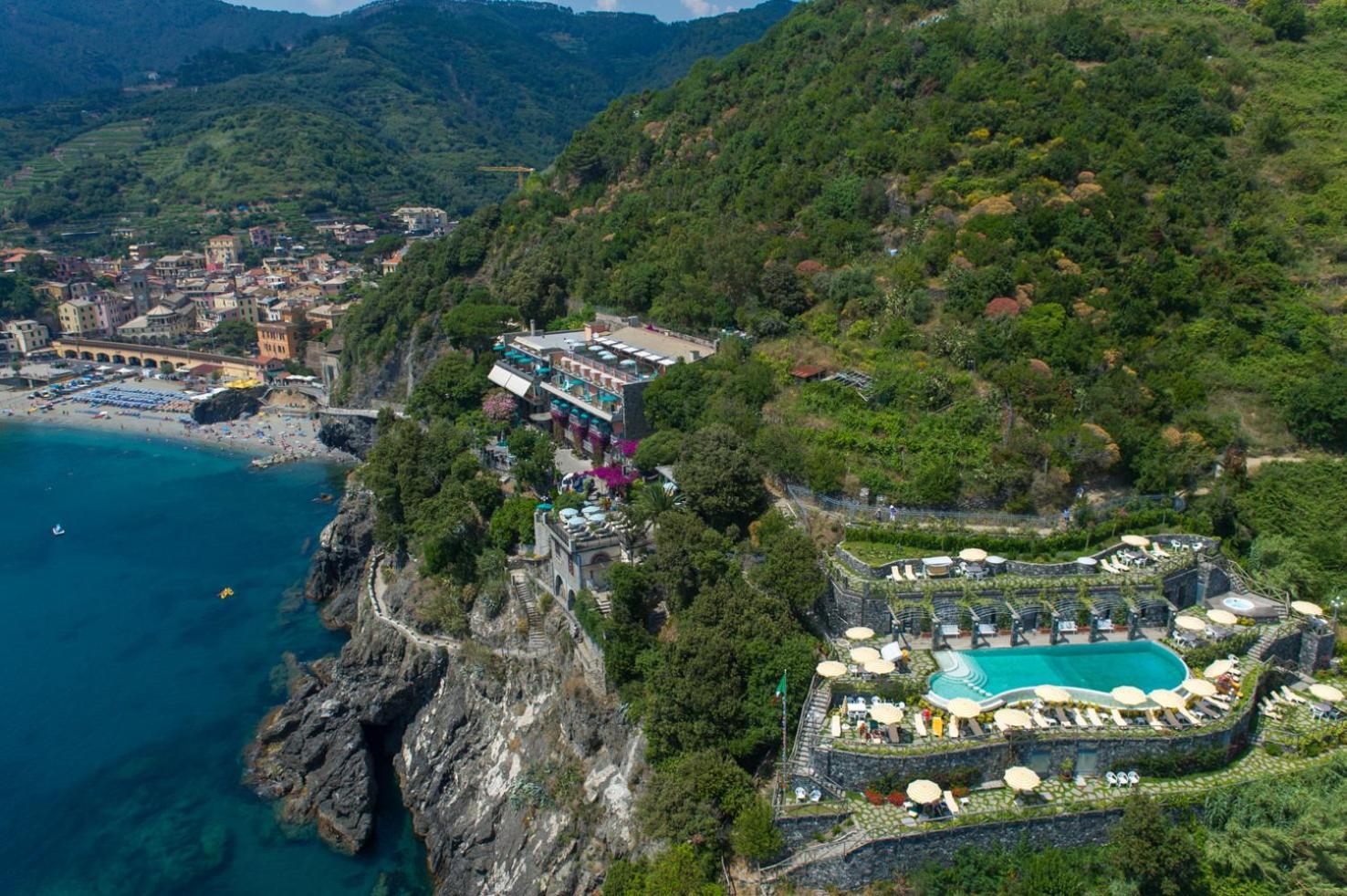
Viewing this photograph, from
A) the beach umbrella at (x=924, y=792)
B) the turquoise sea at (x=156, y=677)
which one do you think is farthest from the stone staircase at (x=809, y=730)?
the turquoise sea at (x=156, y=677)

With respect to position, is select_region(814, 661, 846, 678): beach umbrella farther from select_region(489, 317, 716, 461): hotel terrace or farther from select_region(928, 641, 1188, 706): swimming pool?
select_region(489, 317, 716, 461): hotel terrace

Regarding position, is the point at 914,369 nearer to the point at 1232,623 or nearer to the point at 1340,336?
the point at 1232,623

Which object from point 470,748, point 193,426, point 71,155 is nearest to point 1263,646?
point 470,748

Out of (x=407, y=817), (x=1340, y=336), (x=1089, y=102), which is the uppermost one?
(x=1089, y=102)

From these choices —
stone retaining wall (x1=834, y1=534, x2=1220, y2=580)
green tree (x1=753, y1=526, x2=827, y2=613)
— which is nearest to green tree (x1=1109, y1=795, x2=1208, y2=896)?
stone retaining wall (x1=834, y1=534, x2=1220, y2=580)

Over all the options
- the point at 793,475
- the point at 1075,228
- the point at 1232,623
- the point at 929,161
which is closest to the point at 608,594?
the point at 793,475

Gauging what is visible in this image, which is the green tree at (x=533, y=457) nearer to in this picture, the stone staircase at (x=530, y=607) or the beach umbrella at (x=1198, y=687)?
the stone staircase at (x=530, y=607)
